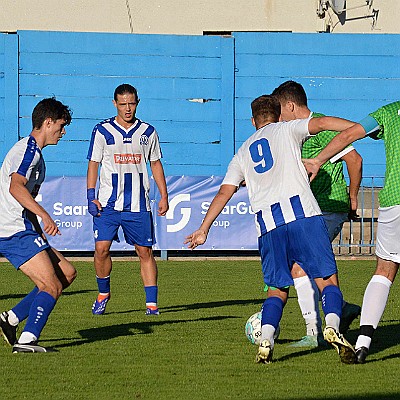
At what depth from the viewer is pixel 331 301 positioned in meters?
7.67

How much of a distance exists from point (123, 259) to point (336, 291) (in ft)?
40.8

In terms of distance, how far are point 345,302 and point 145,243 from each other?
2752 millimetres

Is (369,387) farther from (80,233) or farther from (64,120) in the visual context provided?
(80,233)

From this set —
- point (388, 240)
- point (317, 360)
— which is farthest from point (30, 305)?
point (388, 240)

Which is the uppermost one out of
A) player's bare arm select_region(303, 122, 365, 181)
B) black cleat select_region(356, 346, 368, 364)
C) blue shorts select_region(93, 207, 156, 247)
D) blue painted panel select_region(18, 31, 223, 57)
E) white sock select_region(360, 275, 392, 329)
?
blue painted panel select_region(18, 31, 223, 57)

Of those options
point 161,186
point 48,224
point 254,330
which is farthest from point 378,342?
point 161,186

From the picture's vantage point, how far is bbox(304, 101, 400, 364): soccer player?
24.5 ft

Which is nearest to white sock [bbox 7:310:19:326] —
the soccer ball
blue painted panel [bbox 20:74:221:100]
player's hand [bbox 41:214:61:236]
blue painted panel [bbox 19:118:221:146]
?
player's hand [bbox 41:214:61:236]

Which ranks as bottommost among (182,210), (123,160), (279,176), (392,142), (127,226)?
(182,210)

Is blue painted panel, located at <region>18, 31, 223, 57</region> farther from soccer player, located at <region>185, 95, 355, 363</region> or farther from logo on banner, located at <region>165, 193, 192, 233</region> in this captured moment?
soccer player, located at <region>185, 95, 355, 363</region>

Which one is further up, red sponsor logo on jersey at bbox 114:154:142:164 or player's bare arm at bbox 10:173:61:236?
red sponsor logo on jersey at bbox 114:154:142:164

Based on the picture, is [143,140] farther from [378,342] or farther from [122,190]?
[378,342]

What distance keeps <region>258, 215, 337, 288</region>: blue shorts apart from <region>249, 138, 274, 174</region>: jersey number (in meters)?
0.42

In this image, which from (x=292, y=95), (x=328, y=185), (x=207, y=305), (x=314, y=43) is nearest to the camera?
(x=292, y=95)
